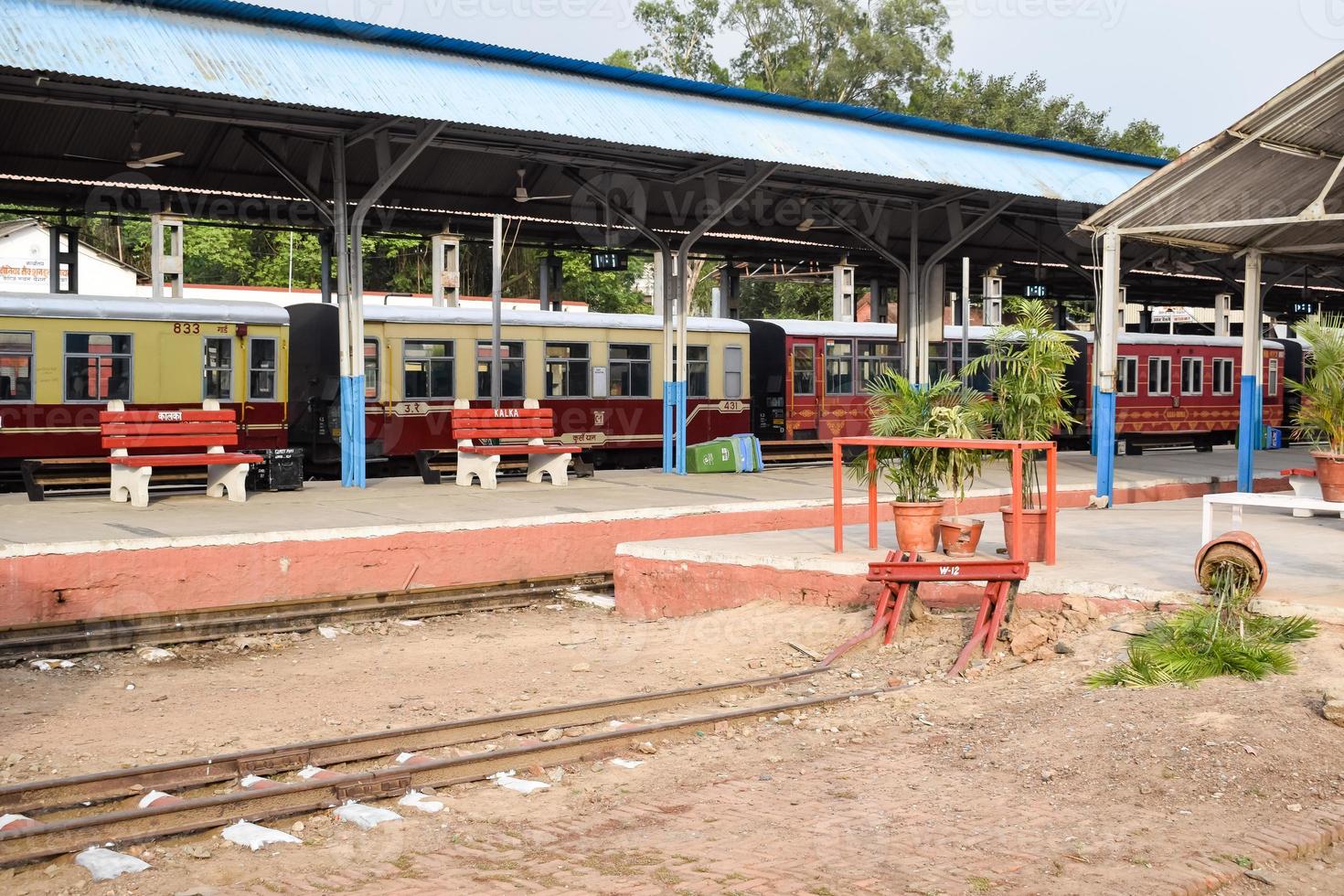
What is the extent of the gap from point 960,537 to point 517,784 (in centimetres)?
481

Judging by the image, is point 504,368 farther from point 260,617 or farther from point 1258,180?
point 1258,180

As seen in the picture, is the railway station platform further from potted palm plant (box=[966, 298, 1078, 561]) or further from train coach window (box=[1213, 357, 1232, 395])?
train coach window (box=[1213, 357, 1232, 395])

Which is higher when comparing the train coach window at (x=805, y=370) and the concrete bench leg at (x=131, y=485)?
the train coach window at (x=805, y=370)

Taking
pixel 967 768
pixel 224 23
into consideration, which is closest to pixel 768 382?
pixel 224 23

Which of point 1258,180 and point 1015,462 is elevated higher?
point 1258,180

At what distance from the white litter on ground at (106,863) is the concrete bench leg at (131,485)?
9.57 m

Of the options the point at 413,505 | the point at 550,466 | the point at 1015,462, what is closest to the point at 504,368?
the point at 550,466

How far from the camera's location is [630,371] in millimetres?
21688

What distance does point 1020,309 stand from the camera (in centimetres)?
1165

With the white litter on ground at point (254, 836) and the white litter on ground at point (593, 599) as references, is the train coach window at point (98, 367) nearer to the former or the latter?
the white litter on ground at point (593, 599)

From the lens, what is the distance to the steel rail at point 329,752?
243 inches

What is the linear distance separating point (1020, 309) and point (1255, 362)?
6.26 meters

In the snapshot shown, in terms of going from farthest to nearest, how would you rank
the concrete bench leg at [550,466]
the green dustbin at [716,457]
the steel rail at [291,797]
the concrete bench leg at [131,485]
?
1. the green dustbin at [716,457]
2. the concrete bench leg at [550,466]
3. the concrete bench leg at [131,485]
4. the steel rail at [291,797]

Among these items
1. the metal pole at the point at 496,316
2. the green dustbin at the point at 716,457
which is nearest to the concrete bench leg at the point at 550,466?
the metal pole at the point at 496,316
